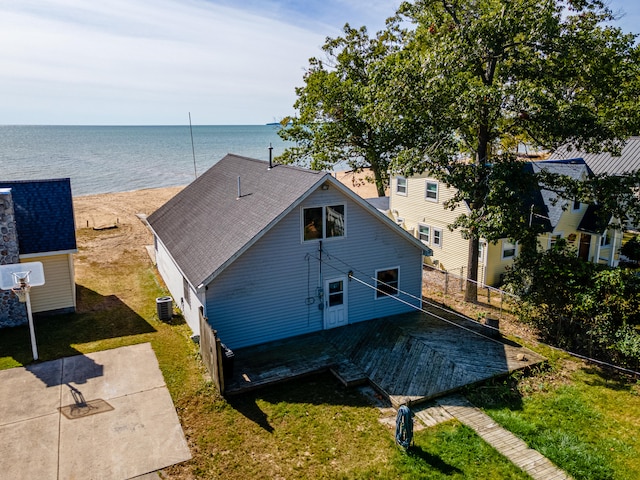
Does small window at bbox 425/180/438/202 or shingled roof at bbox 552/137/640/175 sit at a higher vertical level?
shingled roof at bbox 552/137/640/175

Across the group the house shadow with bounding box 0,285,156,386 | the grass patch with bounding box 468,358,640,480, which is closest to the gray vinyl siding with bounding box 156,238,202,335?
the house shadow with bounding box 0,285,156,386

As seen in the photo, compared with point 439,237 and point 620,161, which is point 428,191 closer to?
point 439,237

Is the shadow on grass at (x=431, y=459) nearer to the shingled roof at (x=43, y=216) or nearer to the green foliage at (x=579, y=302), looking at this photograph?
the green foliage at (x=579, y=302)

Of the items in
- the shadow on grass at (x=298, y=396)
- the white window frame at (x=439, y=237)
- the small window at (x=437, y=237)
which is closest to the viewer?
the shadow on grass at (x=298, y=396)

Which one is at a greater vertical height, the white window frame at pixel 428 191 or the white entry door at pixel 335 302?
the white window frame at pixel 428 191

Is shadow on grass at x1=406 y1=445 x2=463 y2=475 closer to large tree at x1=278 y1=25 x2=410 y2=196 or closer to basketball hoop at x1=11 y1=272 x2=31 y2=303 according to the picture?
basketball hoop at x1=11 y1=272 x2=31 y2=303

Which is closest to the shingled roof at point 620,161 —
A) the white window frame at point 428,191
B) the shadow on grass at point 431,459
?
the white window frame at point 428,191

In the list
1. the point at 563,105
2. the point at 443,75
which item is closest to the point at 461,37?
the point at 443,75
